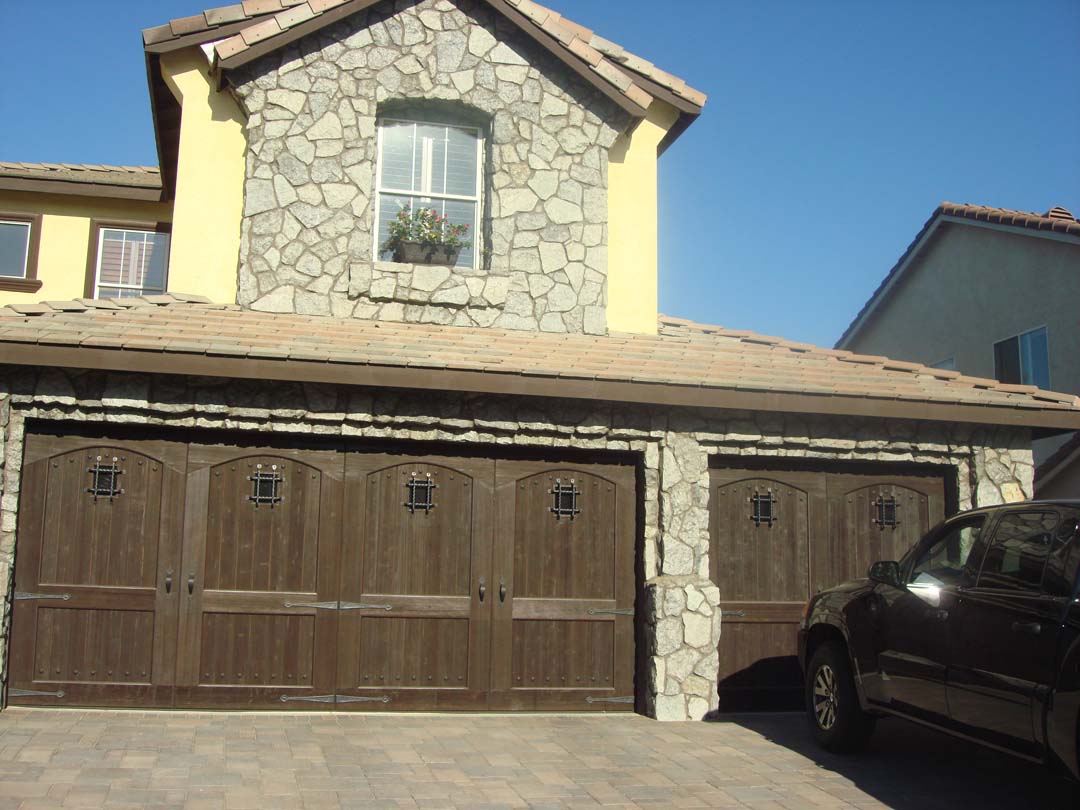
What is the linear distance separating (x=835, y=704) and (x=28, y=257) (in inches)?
510

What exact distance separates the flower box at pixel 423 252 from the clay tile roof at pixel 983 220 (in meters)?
9.71

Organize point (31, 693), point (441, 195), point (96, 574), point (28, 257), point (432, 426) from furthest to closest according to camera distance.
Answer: point (28, 257) → point (441, 195) → point (432, 426) → point (96, 574) → point (31, 693)

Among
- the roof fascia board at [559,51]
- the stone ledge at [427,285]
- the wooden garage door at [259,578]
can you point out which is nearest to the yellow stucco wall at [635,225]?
the roof fascia board at [559,51]

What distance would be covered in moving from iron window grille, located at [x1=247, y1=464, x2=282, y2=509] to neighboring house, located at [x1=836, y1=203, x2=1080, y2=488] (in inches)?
435

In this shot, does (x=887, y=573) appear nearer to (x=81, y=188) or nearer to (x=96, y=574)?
(x=96, y=574)

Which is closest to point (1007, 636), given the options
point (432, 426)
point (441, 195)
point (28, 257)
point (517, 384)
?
point (517, 384)

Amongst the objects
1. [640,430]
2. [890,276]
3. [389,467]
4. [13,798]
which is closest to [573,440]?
[640,430]

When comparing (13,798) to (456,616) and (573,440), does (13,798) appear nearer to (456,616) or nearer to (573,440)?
(456,616)

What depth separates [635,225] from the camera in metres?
11.9

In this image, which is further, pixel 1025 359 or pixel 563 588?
pixel 1025 359

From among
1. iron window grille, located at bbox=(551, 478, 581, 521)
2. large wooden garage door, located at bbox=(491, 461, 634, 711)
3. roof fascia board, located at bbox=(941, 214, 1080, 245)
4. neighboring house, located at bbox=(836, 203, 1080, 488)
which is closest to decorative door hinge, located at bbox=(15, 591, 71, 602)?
large wooden garage door, located at bbox=(491, 461, 634, 711)

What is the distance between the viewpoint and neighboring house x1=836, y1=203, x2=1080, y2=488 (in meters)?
16.5

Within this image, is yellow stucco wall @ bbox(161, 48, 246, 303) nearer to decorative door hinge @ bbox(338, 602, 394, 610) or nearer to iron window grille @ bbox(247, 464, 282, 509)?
iron window grille @ bbox(247, 464, 282, 509)

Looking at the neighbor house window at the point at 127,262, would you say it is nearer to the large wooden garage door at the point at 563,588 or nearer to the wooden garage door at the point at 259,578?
the wooden garage door at the point at 259,578
